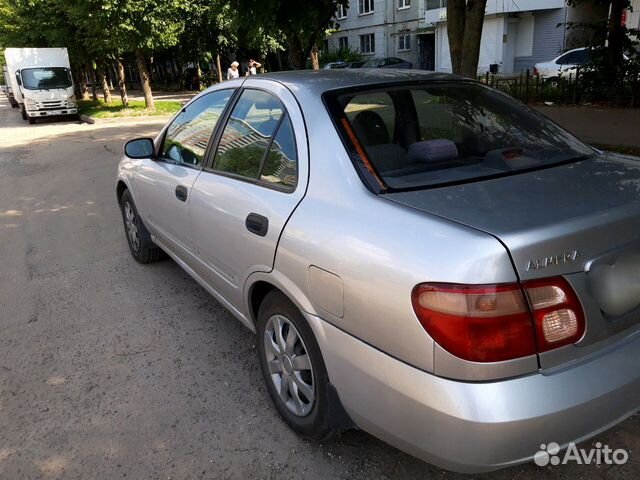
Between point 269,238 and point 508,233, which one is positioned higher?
point 508,233

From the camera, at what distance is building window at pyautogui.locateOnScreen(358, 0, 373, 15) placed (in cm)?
4211

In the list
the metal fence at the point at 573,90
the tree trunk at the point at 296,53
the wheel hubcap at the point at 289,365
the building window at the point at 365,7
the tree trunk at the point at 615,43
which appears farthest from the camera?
the building window at the point at 365,7

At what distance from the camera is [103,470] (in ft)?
8.36

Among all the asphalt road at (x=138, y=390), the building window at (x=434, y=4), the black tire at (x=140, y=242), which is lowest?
the asphalt road at (x=138, y=390)

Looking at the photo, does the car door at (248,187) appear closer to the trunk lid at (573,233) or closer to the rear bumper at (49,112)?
the trunk lid at (573,233)

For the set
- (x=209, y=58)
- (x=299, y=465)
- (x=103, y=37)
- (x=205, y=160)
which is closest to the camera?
(x=299, y=465)

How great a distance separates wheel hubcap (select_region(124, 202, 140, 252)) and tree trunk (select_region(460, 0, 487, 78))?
551 centimetres

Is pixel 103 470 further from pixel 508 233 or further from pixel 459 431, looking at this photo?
pixel 508 233

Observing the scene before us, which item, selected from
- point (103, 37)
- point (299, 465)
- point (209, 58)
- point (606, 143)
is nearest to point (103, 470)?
point (299, 465)

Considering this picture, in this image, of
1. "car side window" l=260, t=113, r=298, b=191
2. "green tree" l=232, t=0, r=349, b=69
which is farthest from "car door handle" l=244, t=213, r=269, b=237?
"green tree" l=232, t=0, r=349, b=69

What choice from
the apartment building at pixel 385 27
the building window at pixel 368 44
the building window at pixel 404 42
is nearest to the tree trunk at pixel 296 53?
the apartment building at pixel 385 27

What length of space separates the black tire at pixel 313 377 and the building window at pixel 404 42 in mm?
41239

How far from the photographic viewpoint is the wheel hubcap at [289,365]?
8.21 feet

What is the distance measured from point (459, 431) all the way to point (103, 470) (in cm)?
174
